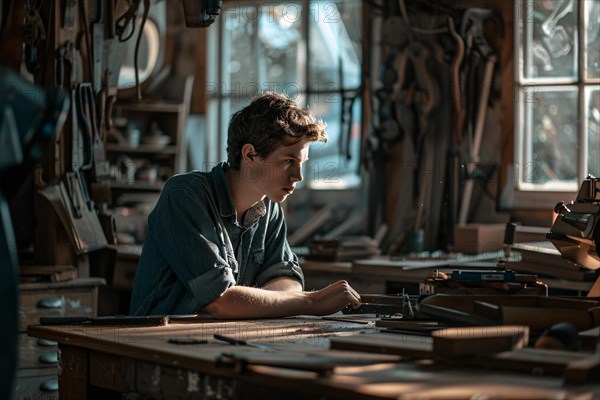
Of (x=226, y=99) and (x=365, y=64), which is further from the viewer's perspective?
(x=226, y=99)

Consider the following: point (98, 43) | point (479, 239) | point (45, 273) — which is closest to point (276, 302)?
point (45, 273)

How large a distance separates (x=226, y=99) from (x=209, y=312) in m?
4.55

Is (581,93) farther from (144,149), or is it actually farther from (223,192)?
(144,149)

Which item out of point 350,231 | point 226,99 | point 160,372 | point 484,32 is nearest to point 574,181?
point 484,32

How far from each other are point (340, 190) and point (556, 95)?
5.30 ft

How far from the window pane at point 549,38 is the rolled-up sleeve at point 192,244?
325cm

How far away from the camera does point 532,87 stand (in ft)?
20.5

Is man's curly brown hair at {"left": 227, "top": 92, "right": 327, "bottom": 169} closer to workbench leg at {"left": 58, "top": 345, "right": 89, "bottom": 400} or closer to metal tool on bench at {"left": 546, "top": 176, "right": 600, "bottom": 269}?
metal tool on bench at {"left": 546, "top": 176, "right": 600, "bottom": 269}

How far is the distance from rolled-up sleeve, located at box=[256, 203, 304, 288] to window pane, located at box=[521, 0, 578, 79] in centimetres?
280

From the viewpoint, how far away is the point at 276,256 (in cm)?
398

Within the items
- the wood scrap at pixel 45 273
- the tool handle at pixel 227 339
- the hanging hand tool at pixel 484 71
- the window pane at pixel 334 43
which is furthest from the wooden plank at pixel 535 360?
the window pane at pixel 334 43

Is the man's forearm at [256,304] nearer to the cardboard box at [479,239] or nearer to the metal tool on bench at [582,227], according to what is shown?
the metal tool on bench at [582,227]

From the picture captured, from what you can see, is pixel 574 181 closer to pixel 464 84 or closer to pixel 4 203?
pixel 464 84

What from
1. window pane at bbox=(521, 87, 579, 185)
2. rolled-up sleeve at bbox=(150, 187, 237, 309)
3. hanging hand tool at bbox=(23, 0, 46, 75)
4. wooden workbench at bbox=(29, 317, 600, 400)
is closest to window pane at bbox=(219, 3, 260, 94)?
window pane at bbox=(521, 87, 579, 185)
